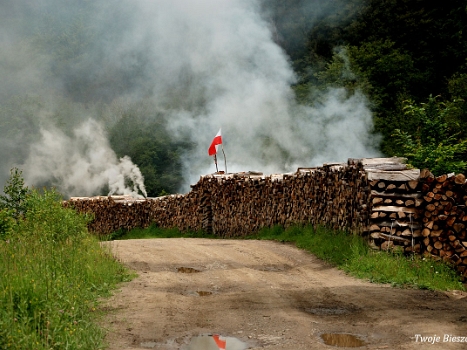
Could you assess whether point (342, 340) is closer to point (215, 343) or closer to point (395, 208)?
point (215, 343)

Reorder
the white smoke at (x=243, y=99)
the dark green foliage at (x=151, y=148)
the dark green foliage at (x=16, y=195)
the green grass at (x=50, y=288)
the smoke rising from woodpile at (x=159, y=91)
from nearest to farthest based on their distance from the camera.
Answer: the green grass at (x=50, y=288), the dark green foliage at (x=16, y=195), the white smoke at (x=243, y=99), the smoke rising from woodpile at (x=159, y=91), the dark green foliage at (x=151, y=148)

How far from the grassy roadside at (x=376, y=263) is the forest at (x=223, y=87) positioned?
2.37 meters

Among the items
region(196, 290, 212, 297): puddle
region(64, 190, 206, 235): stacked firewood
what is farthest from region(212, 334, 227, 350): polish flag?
region(64, 190, 206, 235): stacked firewood

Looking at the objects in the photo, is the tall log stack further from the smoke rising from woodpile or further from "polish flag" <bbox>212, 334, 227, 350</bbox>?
the smoke rising from woodpile

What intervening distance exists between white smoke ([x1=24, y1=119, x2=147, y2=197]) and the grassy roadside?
97.9 feet

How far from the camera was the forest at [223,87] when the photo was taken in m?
27.8

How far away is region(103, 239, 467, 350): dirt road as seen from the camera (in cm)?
522

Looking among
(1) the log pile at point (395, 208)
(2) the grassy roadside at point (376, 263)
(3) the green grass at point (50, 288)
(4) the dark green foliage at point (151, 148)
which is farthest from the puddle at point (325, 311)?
(4) the dark green foliage at point (151, 148)

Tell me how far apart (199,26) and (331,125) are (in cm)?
1828

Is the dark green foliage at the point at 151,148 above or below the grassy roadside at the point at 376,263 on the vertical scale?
above

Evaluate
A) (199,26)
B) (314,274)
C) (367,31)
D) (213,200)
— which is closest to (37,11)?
(199,26)

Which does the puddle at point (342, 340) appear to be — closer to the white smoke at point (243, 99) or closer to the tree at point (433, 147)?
the tree at point (433, 147)

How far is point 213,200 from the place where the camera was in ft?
59.5

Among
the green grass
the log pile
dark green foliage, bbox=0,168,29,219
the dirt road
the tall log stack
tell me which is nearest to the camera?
the green grass
